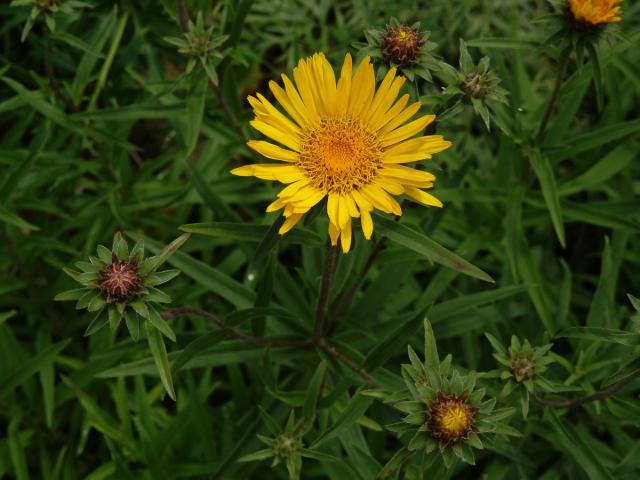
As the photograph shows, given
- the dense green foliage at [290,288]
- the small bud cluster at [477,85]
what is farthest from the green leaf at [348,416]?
the small bud cluster at [477,85]

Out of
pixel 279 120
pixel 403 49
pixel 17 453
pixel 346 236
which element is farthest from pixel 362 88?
pixel 17 453

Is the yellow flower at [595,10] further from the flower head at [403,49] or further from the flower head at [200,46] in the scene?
the flower head at [200,46]

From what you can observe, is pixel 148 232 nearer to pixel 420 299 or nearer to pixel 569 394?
pixel 420 299

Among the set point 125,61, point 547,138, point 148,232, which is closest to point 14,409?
point 148,232

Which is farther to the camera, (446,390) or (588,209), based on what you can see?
(588,209)

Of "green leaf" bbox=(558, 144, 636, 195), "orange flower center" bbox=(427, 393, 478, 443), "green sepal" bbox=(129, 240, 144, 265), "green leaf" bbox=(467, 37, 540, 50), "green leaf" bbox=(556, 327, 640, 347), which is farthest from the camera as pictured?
"green leaf" bbox=(558, 144, 636, 195)

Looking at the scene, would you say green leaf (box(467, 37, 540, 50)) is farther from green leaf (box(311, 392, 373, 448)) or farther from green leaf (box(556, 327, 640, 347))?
green leaf (box(311, 392, 373, 448))

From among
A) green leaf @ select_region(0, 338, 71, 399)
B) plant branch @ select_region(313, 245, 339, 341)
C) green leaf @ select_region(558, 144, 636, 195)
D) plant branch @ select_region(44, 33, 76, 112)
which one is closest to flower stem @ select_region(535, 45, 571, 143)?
green leaf @ select_region(558, 144, 636, 195)
